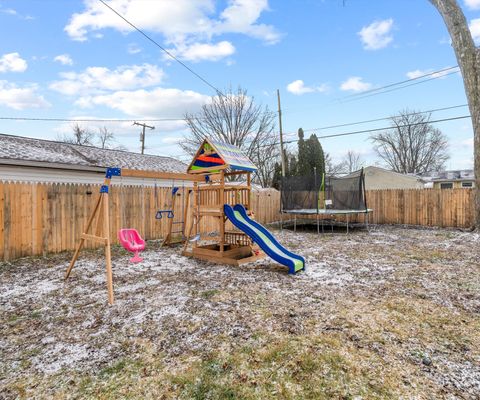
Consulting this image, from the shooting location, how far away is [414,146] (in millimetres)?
30328

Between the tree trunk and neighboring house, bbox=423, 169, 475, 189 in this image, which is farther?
neighboring house, bbox=423, 169, 475, 189

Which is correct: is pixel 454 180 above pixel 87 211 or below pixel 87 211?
above

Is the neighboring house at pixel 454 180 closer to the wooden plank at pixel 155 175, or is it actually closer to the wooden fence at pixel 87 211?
the wooden fence at pixel 87 211

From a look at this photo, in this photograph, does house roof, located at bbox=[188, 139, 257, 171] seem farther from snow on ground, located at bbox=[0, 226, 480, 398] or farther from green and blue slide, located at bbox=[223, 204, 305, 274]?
snow on ground, located at bbox=[0, 226, 480, 398]

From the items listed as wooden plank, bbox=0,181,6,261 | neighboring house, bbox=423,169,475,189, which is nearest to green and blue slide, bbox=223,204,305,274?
wooden plank, bbox=0,181,6,261

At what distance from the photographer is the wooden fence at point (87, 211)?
520 centimetres

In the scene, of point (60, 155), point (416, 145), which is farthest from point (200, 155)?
point (416, 145)

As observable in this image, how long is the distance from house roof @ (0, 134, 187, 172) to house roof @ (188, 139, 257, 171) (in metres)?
4.95

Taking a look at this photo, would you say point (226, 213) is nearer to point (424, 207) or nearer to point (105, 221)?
point (105, 221)

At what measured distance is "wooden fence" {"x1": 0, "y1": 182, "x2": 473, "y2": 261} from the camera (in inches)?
205

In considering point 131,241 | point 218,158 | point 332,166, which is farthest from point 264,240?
point 332,166

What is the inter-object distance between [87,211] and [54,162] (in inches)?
113

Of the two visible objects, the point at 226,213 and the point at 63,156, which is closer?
the point at 226,213

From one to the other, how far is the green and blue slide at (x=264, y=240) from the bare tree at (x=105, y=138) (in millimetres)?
31342
